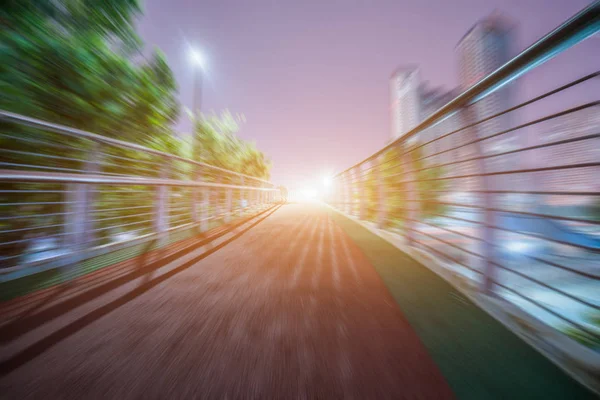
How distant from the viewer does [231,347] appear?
89cm

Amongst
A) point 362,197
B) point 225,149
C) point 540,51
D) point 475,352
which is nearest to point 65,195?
point 475,352

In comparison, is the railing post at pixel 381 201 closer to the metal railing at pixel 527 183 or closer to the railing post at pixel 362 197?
the railing post at pixel 362 197

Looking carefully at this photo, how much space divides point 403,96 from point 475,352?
49099 mm

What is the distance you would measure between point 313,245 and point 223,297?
138 cm

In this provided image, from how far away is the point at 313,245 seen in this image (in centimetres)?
254

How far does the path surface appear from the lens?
713mm

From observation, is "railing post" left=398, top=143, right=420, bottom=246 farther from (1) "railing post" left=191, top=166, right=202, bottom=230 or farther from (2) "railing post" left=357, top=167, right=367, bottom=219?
(1) "railing post" left=191, top=166, right=202, bottom=230

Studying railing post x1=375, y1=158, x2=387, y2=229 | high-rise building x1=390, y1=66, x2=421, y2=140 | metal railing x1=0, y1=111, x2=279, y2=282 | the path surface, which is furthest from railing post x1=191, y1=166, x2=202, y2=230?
high-rise building x1=390, y1=66, x2=421, y2=140

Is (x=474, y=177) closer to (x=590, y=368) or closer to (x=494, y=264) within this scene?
(x=494, y=264)

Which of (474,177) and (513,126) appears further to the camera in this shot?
(474,177)

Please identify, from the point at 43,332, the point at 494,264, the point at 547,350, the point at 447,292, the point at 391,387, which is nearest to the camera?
the point at 391,387

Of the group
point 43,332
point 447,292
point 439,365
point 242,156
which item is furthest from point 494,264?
point 242,156

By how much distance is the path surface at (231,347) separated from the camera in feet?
2.34

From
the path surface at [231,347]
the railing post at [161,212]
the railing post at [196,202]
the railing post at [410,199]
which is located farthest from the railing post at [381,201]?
the railing post at [161,212]
